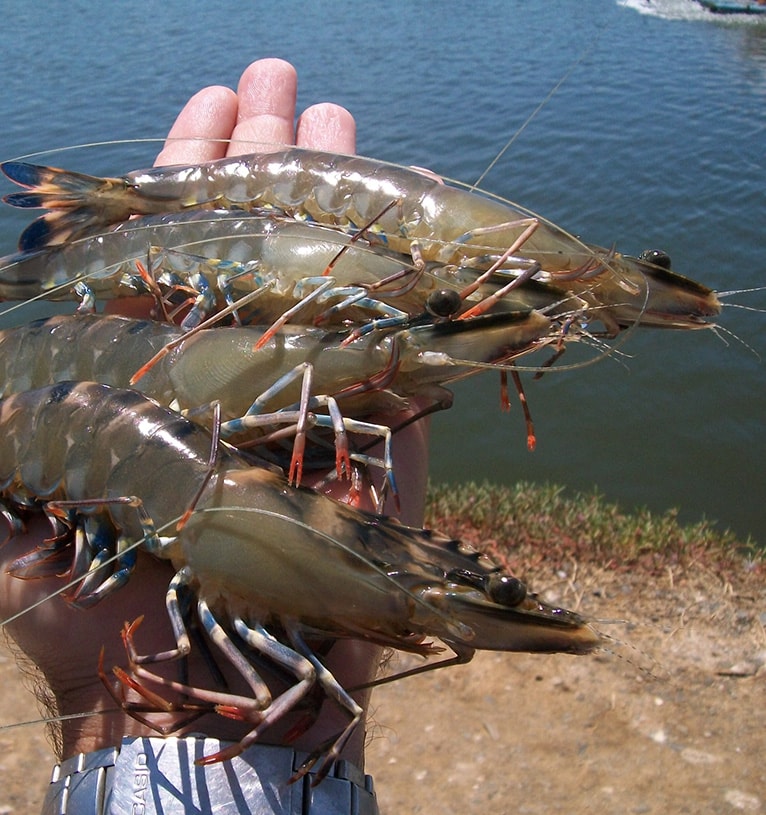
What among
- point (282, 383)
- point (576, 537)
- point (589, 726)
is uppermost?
point (282, 383)

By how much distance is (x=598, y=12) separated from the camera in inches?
827

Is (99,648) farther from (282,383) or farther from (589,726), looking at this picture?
(589,726)

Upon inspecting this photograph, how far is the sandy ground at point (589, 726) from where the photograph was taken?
15.0ft

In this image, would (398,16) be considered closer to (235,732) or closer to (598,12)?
(598,12)

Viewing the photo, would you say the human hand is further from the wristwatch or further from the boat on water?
the boat on water

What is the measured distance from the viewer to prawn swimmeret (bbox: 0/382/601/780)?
2.34 meters

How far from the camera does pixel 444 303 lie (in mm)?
2777

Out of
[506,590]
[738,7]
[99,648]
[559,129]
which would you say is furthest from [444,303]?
[738,7]

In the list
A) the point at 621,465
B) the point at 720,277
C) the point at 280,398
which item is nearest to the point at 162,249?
the point at 280,398

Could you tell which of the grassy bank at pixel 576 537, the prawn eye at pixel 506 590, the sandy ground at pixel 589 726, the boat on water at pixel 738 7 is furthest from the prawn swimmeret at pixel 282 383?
the boat on water at pixel 738 7

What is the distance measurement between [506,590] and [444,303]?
0.94 meters

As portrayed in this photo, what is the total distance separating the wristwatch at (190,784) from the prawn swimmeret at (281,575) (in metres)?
0.09

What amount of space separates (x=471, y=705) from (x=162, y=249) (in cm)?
302

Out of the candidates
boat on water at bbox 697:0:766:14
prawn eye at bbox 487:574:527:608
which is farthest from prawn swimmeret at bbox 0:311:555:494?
boat on water at bbox 697:0:766:14
